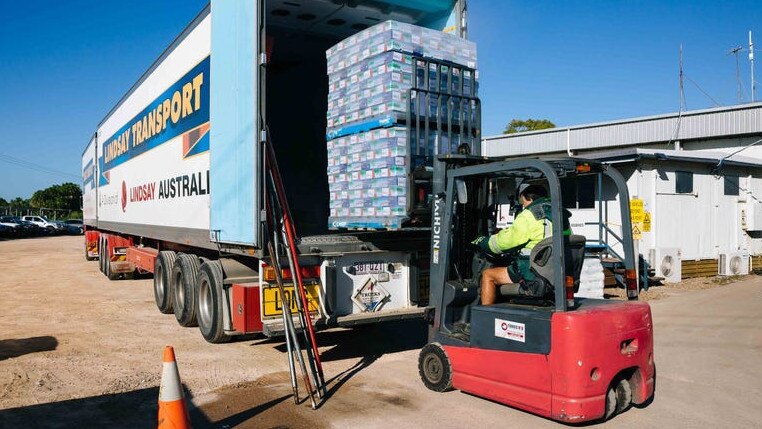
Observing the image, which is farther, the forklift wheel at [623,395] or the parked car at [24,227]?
the parked car at [24,227]

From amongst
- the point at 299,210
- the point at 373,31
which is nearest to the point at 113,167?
the point at 299,210

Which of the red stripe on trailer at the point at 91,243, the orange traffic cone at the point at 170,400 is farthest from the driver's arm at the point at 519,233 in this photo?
the red stripe on trailer at the point at 91,243

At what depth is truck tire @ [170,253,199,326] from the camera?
855 centimetres

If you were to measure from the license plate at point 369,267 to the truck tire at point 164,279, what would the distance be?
4040 mm

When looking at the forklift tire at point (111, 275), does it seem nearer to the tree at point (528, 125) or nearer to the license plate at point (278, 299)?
the license plate at point (278, 299)

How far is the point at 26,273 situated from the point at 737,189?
64.7ft

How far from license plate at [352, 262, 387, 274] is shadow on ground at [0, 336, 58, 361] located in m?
4.01

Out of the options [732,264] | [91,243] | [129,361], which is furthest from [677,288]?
[91,243]

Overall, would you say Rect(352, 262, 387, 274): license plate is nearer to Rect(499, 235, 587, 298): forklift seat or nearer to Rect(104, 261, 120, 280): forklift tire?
Rect(499, 235, 587, 298): forklift seat

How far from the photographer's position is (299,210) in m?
8.87

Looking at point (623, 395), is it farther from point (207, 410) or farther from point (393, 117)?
point (207, 410)

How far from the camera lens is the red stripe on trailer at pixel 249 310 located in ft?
21.8

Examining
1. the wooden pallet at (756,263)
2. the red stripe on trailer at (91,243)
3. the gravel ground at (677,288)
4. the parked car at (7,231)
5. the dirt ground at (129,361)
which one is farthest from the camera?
the parked car at (7,231)

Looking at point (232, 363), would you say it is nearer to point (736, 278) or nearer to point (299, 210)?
point (299, 210)
